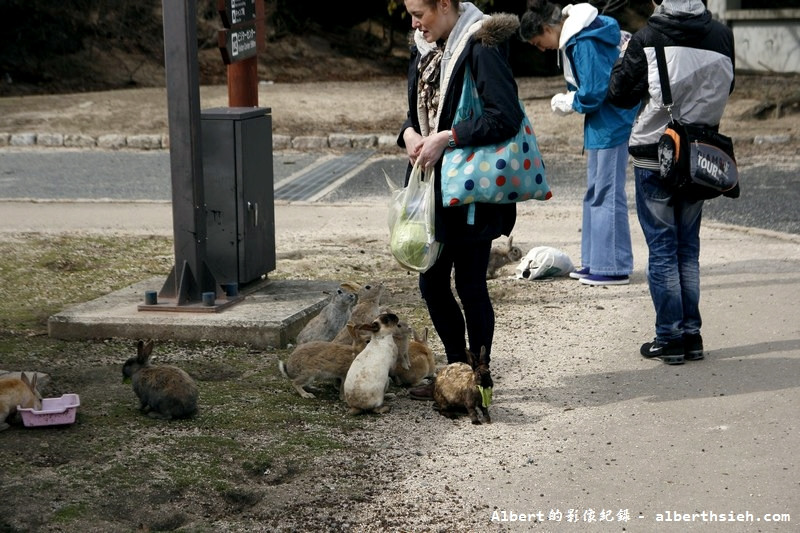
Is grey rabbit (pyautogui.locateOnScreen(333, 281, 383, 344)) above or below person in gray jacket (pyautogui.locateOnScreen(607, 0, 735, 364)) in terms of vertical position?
below

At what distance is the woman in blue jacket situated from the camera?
7402 millimetres

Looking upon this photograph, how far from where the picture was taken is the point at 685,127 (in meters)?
5.81

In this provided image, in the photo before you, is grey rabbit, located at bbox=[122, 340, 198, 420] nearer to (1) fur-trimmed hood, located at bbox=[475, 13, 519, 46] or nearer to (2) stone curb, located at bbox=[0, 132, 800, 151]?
(1) fur-trimmed hood, located at bbox=[475, 13, 519, 46]

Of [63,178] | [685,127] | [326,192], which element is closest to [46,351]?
[685,127]

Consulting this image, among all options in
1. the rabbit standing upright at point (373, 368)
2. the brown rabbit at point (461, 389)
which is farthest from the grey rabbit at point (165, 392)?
the brown rabbit at point (461, 389)

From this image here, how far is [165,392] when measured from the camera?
524 cm

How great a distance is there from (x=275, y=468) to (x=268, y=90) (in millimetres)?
14509

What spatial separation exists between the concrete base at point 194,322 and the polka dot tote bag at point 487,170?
6.20ft

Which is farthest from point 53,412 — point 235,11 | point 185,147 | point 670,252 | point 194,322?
point 235,11

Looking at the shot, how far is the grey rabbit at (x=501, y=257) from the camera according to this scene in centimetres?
848

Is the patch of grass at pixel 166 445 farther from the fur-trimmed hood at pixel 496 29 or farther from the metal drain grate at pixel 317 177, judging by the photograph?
→ the metal drain grate at pixel 317 177

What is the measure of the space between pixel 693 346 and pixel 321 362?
210cm

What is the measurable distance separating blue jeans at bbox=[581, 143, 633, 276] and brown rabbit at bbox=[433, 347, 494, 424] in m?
2.91

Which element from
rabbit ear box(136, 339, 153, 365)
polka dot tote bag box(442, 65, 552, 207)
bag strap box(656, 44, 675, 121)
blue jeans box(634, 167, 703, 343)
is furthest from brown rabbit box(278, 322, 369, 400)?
bag strap box(656, 44, 675, 121)
